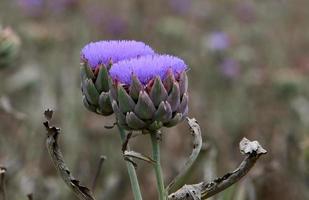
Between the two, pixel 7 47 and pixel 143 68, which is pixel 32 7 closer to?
pixel 7 47

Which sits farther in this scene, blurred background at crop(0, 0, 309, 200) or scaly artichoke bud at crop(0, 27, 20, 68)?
blurred background at crop(0, 0, 309, 200)

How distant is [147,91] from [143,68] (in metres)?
0.05

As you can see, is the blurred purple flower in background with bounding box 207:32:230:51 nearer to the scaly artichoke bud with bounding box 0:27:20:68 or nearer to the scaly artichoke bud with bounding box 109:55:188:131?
the scaly artichoke bud with bounding box 0:27:20:68

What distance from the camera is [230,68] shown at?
14.1ft

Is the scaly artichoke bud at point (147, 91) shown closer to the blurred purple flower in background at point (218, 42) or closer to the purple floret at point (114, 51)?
the purple floret at point (114, 51)

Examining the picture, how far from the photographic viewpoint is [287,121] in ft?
12.7

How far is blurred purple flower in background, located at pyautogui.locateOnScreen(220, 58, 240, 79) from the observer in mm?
4273

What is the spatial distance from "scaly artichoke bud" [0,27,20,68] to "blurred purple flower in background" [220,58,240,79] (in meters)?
2.18

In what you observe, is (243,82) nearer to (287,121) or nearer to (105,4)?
(287,121)

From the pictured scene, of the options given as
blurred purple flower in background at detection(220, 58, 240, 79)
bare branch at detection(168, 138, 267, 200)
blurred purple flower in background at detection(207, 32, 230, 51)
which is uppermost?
blurred purple flower in background at detection(207, 32, 230, 51)

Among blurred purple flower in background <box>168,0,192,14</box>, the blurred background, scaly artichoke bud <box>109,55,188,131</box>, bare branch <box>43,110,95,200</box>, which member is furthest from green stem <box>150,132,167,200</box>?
blurred purple flower in background <box>168,0,192,14</box>

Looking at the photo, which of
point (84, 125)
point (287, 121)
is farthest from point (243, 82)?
point (84, 125)

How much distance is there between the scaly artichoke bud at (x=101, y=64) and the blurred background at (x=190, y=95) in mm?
576

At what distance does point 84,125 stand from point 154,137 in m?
2.52
